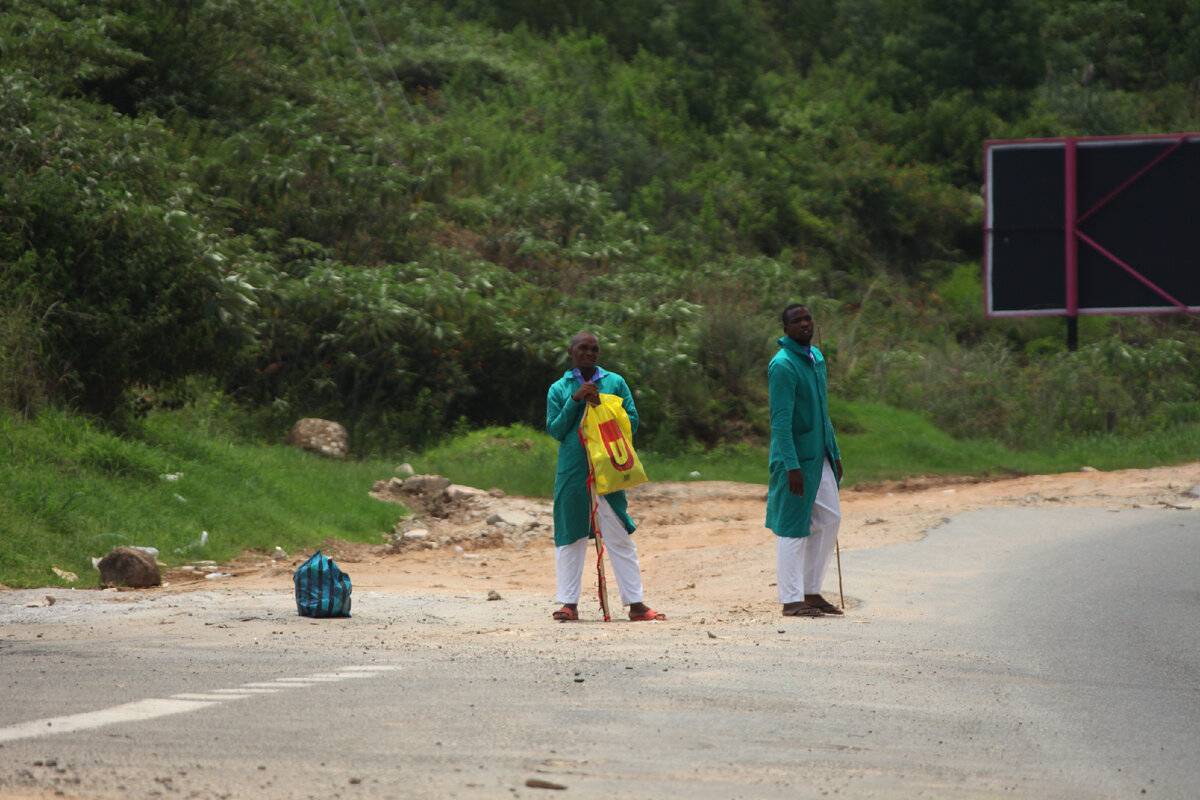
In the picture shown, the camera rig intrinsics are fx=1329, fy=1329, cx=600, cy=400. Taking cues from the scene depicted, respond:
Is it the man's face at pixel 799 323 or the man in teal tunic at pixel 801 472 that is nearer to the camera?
the man in teal tunic at pixel 801 472

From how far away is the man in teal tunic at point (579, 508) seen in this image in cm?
793

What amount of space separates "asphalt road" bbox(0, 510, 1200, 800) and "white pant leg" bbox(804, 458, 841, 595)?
14.8 inches

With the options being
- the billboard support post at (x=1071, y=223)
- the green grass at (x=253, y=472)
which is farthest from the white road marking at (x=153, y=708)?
the billboard support post at (x=1071, y=223)

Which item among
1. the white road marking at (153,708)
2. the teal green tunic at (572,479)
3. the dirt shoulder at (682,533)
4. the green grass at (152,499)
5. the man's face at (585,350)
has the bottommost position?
the dirt shoulder at (682,533)

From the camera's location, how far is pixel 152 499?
1234 centimetres

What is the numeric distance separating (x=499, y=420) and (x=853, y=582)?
1142 centimetres

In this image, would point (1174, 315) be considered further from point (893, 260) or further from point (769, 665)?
point (769, 665)

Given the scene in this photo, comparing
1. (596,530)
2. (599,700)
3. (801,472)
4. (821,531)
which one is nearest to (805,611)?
(821,531)

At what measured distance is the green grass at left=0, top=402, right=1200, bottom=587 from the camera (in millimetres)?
11031

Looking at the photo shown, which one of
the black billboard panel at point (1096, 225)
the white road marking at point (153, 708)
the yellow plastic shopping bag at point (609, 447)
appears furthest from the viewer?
the black billboard panel at point (1096, 225)

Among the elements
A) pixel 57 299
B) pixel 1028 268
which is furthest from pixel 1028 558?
pixel 1028 268

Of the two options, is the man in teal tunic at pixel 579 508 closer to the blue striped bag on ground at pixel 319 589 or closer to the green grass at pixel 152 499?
the blue striped bag on ground at pixel 319 589

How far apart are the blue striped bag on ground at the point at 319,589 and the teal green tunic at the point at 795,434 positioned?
2.60 m

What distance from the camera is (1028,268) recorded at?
2259cm
